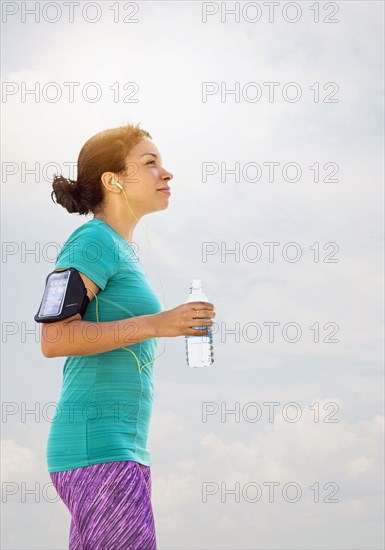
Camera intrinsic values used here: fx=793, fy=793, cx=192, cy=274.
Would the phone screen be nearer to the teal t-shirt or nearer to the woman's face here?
the teal t-shirt

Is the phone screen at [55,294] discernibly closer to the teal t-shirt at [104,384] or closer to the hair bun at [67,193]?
the teal t-shirt at [104,384]

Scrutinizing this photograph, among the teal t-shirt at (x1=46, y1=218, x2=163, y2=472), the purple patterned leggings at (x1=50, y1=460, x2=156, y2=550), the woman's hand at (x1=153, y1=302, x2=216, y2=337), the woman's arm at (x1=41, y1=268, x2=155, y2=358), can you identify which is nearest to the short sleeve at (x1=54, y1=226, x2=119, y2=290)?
the teal t-shirt at (x1=46, y1=218, x2=163, y2=472)

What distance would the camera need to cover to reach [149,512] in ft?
7.26

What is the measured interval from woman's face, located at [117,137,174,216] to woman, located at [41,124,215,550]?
0.04 metres

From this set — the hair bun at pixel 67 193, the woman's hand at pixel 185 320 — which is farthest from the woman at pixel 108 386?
the hair bun at pixel 67 193

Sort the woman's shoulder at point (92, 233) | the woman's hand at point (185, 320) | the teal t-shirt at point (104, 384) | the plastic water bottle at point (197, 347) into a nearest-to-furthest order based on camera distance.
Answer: the woman's hand at point (185, 320) → the teal t-shirt at point (104, 384) → the woman's shoulder at point (92, 233) → the plastic water bottle at point (197, 347)

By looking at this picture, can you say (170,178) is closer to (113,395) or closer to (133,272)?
(133,272)

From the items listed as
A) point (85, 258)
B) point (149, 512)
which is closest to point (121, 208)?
point (85, 258)

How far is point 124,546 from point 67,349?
0.56 meters

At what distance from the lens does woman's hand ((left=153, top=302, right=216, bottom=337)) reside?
6.95 feet

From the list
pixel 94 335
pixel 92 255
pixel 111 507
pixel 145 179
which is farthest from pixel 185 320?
pixel 145 179

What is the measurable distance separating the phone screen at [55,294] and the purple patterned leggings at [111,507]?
449 mm

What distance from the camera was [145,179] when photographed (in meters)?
2.59

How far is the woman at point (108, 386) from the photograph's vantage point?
216 centimetres
